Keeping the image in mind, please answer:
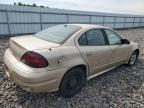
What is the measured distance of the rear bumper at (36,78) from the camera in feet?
8.53

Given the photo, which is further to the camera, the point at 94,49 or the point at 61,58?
the point at 94,49

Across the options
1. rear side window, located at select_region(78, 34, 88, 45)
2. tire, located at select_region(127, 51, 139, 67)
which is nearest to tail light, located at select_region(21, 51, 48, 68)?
rear side window, located at select_region(78, 34, 88, 45)

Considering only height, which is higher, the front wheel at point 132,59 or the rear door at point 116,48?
the rear door at point 116,48

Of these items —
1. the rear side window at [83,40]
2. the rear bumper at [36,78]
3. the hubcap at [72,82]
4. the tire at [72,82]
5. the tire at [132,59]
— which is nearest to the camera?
the rear bumper at [36,78]

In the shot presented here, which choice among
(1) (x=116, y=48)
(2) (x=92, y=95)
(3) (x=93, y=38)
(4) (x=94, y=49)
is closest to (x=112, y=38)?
(1) (x=116, y=48)

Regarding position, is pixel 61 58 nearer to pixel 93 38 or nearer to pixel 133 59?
pixel 93 38

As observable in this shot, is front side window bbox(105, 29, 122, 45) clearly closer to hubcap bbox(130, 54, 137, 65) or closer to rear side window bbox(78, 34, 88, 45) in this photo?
rear side window bbox(78, 34, 88, 45)

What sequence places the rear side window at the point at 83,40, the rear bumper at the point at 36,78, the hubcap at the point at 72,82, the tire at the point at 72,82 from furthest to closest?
the rear side window at the point at 83,40 < the hubcap at the point at 72,82 < the tire at the point at 72,82 < the rear bumper at the point at 36,78

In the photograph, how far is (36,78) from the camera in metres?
2.58

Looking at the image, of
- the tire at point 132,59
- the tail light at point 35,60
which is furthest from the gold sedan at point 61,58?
the tire at point 132,59

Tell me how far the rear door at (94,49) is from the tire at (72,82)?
327 millimetres

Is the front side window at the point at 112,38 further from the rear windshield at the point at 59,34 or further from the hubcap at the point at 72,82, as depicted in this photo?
the hubcap at the point at 72,82

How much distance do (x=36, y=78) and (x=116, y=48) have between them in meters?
2.56

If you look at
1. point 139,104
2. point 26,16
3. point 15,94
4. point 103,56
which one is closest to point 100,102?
point 139,104
